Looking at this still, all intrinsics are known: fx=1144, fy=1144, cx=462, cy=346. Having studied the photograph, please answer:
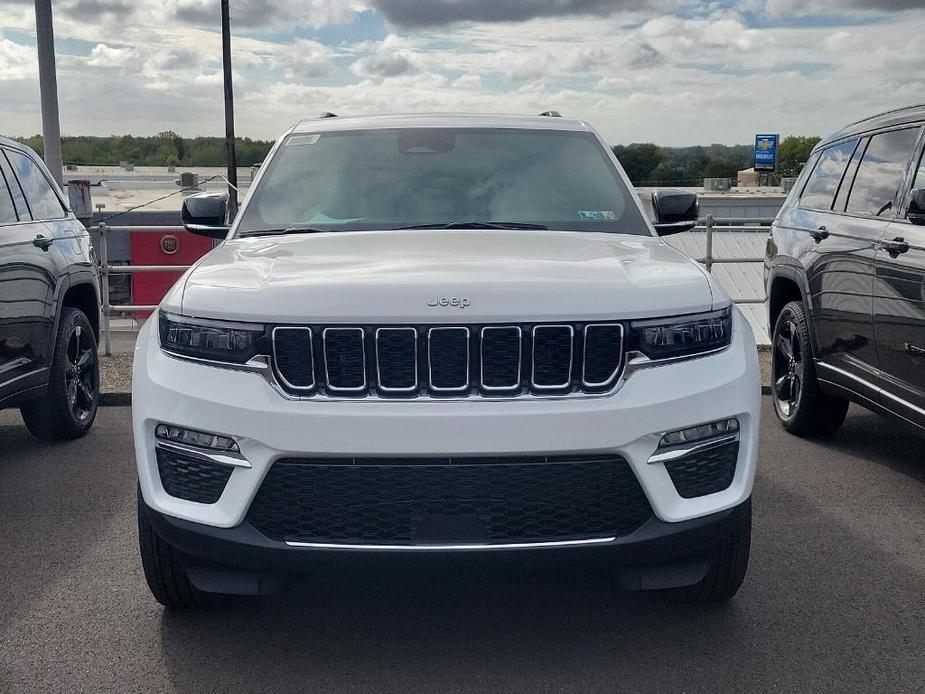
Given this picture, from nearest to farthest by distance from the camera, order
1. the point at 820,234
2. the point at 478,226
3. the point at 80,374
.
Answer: the point at 478,226
the point at 820,234
the point at 80,374

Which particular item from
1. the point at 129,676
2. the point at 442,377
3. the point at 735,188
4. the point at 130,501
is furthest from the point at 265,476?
the point at 735,188

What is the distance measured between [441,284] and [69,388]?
4.31 m

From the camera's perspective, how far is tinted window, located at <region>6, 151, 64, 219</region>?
675cm

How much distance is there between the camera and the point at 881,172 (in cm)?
610

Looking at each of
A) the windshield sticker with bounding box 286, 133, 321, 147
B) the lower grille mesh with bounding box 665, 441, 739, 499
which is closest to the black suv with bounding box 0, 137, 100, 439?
the windshield sticker with bounding box 286, 133, 321, 147

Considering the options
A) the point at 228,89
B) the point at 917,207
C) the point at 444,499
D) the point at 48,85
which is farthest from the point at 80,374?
the point at 228,89

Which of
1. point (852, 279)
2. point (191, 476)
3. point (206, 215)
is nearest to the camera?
point (191, 476)

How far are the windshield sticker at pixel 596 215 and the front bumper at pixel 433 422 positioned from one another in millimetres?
1287

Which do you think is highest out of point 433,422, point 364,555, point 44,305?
point 433,422

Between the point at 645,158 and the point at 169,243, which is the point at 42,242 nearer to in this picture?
the point at 169,243

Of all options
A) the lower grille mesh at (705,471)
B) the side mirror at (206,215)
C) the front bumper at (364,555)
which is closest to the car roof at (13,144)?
the side mirror at (206,215)

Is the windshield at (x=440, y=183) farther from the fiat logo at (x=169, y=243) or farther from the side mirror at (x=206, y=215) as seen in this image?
the fiat logo at (x=169, y=243)

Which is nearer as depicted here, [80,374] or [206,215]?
[206,215]

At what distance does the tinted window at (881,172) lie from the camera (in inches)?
232
